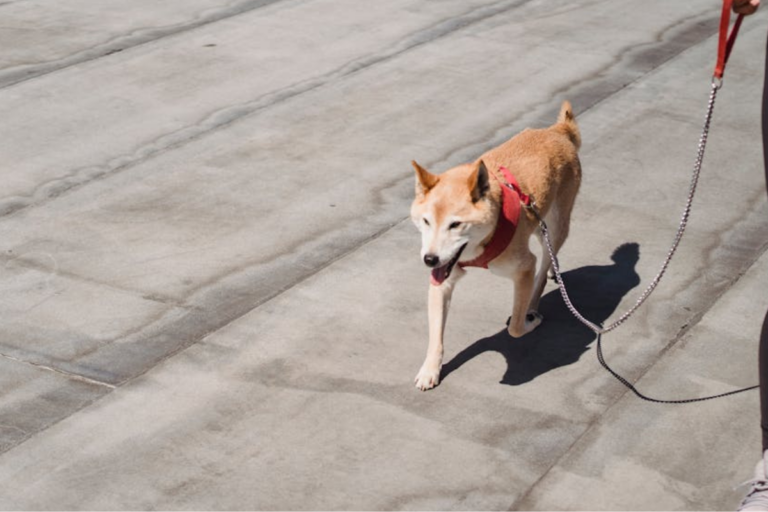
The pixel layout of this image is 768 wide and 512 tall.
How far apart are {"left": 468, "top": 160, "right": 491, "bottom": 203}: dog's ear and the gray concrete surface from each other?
1.00 metres

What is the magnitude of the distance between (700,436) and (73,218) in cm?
428

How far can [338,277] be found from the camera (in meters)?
6.59

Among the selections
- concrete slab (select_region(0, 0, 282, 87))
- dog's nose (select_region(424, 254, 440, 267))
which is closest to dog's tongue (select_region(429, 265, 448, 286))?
dog's nose (select_region(424, 254, 440, 267))

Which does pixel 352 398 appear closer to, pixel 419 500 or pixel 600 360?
pixel 419 500

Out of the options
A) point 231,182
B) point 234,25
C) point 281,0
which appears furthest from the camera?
point 281,0

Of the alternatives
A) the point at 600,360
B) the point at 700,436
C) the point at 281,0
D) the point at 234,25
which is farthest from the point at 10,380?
the point at 281,0

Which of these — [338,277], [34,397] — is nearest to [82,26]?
[338,277]

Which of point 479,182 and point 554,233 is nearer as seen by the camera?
point 479,182

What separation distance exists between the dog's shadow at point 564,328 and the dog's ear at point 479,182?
1002 millimetres

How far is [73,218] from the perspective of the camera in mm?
7289

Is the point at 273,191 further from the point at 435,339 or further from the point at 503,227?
the point at 503,227

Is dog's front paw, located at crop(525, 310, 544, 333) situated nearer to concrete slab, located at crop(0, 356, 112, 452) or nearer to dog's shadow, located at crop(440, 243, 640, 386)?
dog's shadow, located at crop(440, 243, 640, 386)

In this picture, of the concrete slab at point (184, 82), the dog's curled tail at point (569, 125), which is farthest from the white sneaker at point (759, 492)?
the concrete slab at point (184, 82)

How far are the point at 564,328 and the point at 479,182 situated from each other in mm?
1353
